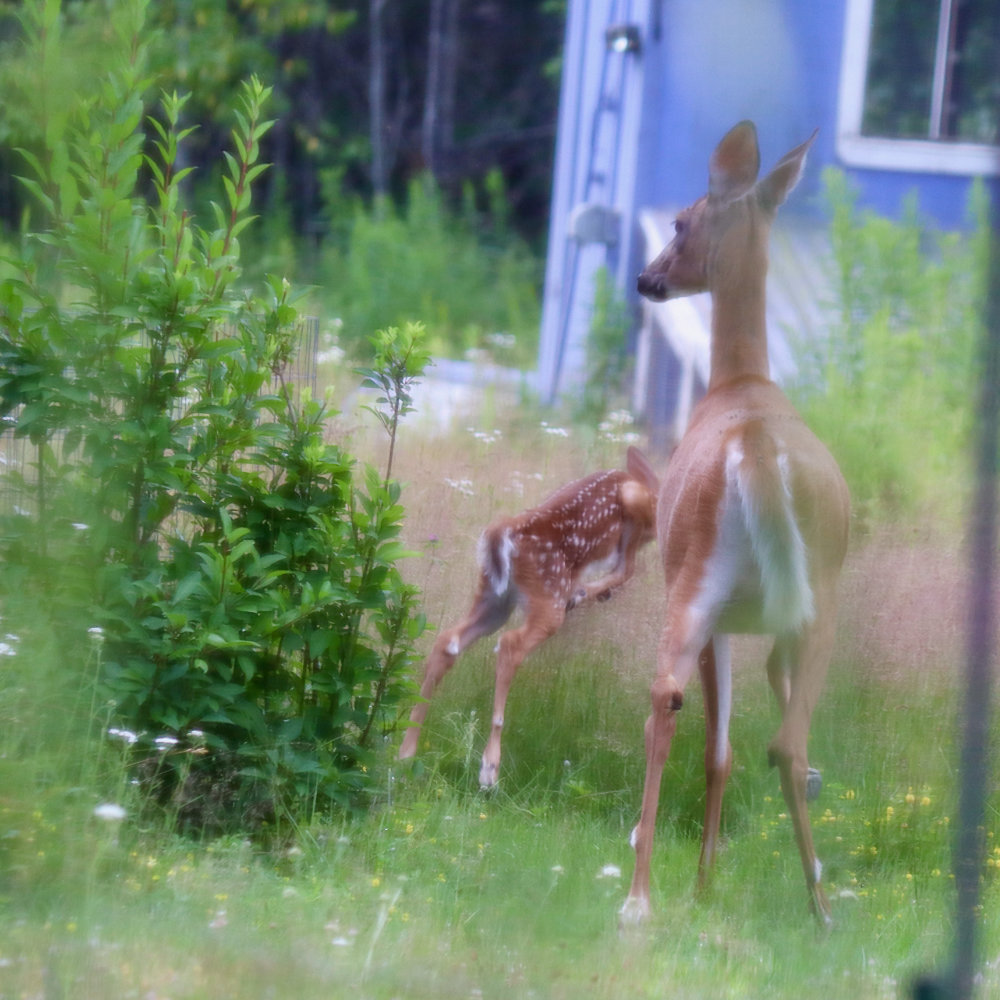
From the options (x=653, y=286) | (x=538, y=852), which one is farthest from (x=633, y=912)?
(x=653, y=286)

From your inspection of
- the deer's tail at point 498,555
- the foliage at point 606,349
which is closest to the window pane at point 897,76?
the foliage at point 606,349

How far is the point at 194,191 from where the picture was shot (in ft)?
59.8

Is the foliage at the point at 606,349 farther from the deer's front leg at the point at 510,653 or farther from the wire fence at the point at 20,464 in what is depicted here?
the wire fence at the point at 20,464

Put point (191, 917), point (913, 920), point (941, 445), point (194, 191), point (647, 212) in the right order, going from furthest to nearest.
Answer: point (194, 191) → point (647, 212) → point (941, 445) → point (913, 920) → point (191, 917)

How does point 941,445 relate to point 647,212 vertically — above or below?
below

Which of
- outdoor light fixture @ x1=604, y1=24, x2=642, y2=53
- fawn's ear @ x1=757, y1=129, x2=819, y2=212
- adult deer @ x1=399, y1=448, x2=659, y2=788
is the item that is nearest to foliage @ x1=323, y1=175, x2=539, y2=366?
outdoor light fixture @ x1=604, y1=24, x2=642, y2=53

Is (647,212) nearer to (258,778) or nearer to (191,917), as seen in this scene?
(258,778)

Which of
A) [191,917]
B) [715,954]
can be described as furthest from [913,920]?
[191,917]

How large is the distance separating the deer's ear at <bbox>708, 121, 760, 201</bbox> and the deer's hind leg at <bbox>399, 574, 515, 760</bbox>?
1.79 meters

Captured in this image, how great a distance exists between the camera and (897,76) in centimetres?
864

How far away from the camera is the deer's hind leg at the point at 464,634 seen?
4895 millimetres

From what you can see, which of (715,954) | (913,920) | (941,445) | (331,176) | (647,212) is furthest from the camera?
(331,176)

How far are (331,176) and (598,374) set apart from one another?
707cm

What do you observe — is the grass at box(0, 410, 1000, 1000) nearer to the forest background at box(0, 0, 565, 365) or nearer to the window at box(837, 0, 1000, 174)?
the window at box(837, 0, 1000, 174)
